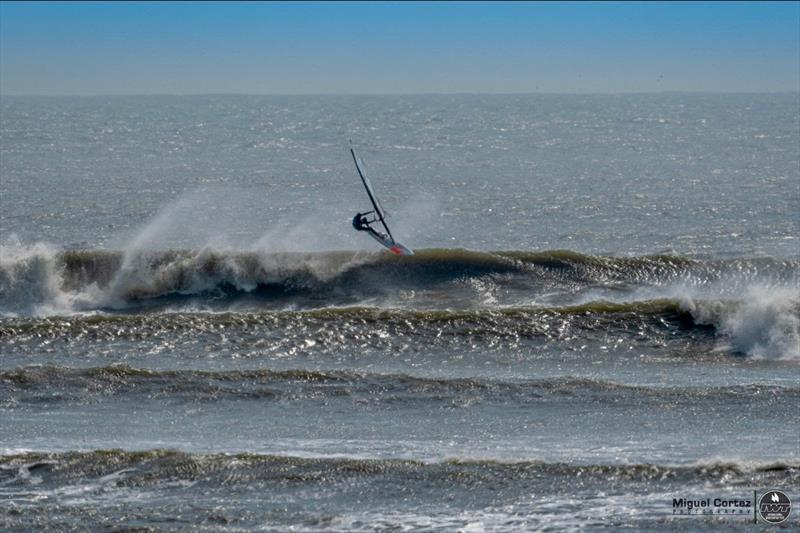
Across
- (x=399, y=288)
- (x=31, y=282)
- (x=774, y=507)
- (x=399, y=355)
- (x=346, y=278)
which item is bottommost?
(x=774, y=507)

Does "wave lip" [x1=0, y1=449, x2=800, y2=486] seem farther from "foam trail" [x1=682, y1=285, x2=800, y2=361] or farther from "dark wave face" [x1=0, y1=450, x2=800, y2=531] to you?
"foam trail" [x1=682, y1=285, x2=800, y2=361]

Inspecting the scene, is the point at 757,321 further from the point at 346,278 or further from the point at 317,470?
the point at 317,470

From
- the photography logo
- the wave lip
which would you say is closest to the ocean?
the wave lip

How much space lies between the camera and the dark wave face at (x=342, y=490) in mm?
12641

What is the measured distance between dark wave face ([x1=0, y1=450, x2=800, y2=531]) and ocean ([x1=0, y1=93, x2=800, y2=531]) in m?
0.04

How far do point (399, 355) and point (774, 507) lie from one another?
31.4 ft

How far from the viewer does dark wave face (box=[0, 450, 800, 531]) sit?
12.6 metres

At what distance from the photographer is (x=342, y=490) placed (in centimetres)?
1362

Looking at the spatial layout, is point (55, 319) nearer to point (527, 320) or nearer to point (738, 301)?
point (527, 320)

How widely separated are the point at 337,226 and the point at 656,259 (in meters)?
10.7

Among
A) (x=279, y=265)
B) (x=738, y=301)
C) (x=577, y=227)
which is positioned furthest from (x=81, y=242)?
(x=738, y=301)

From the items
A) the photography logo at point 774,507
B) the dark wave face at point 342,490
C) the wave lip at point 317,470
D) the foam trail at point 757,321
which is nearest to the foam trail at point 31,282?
the wave lip at point 317,470

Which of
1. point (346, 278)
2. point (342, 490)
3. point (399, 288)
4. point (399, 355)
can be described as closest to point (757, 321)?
point (399, 355)

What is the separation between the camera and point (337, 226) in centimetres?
3591
